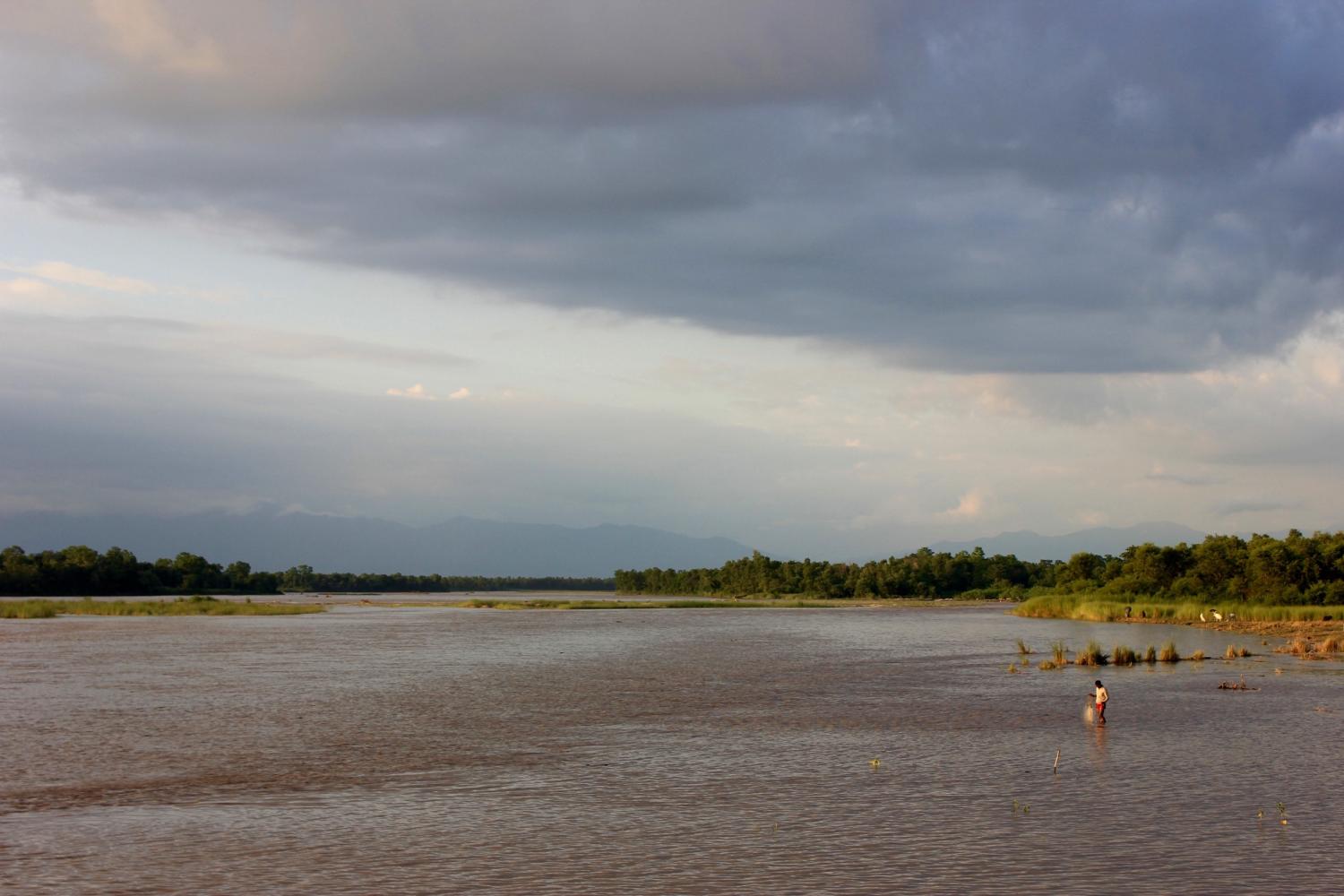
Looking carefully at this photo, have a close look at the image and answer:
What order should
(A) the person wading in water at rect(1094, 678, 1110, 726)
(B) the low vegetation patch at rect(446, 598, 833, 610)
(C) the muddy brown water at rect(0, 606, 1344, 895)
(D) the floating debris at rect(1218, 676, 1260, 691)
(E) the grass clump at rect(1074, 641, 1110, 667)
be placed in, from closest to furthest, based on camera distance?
(C) the muddy brown water at rect(0, 606, 1344, 895)
(A) the person wading in water at rect(1094, 678, 1110, 726)
(D) the floating debris at rect(1218, 676, 1260, 691)
(E) the grass clump at rect(1074, 641, 1110, 667)
(B) the low vegetation patch at rect(446, 598, 833, 610)

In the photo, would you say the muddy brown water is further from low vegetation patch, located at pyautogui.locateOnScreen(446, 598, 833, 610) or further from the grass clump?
low vegetation patch, located at pyautogui.locateOnScreen(446, 598, 833, 610)

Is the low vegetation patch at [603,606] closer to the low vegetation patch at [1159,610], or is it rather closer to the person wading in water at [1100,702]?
the low vegetation patch at [1159,610]

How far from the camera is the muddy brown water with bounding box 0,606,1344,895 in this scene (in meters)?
17.8

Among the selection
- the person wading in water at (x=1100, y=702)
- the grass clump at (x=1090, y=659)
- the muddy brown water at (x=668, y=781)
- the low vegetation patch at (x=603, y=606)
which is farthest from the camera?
the low vegetation patch at (x=603, y=606)

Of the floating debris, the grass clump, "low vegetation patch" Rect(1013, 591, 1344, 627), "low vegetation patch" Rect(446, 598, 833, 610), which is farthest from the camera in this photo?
"low vegetation patch" Rect(446, 598, 833, 610)

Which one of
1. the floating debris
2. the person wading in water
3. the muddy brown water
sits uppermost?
the person wading in water

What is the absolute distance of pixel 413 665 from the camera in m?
58.3

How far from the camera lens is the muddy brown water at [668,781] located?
58.5 feet

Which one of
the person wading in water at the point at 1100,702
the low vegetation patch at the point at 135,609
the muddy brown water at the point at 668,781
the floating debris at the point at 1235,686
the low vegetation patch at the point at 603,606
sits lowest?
the low vegetation patch at the point at 603,606

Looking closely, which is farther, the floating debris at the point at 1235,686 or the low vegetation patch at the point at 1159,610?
the low vegetation patch at the point at 1159,610

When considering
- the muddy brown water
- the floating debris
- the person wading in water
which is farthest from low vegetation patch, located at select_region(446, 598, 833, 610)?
the person wading in water

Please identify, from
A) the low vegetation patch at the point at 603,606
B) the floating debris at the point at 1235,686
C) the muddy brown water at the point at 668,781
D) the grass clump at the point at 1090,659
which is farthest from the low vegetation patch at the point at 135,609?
the floating debris at the point at 1235,686

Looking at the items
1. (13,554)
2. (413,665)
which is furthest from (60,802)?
(13,554)

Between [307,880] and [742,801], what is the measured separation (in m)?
9.31
